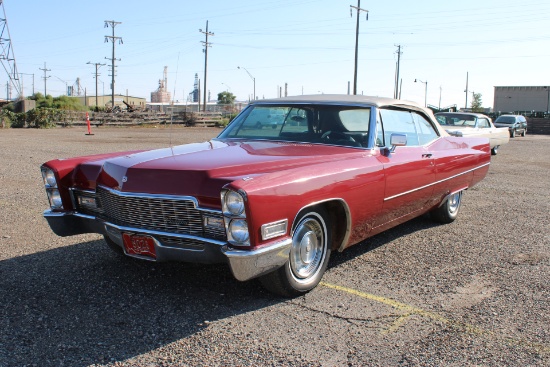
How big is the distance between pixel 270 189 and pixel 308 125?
175 cm

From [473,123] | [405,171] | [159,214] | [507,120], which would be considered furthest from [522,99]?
[159,214]

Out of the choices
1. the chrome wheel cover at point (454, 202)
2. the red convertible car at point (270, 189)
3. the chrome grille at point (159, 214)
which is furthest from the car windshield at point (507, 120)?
the chrome grille at point (159, 214)

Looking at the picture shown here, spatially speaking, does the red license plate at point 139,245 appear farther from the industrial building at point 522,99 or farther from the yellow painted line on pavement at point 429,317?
the industrial building at point 522,99

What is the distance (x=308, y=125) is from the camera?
16.1 ft


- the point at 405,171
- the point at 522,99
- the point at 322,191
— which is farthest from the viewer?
the point at 522,99

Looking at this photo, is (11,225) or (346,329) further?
A: (11,225)

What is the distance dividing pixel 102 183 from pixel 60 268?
3.31ft

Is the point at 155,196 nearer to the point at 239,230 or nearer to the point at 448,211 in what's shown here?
the point at 239,230

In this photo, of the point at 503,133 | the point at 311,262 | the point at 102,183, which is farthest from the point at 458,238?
the point at 503,133

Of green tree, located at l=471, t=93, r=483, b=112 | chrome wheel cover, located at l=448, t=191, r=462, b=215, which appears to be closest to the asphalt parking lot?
chrome wheel cover, located at l=448, t=191, r=462, b=215

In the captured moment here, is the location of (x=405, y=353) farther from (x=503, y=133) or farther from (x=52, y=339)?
(x=503, y=133)

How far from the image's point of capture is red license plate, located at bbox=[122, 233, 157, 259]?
3.51m

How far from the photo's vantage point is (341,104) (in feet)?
16.1

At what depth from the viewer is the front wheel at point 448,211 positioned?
6084mm
